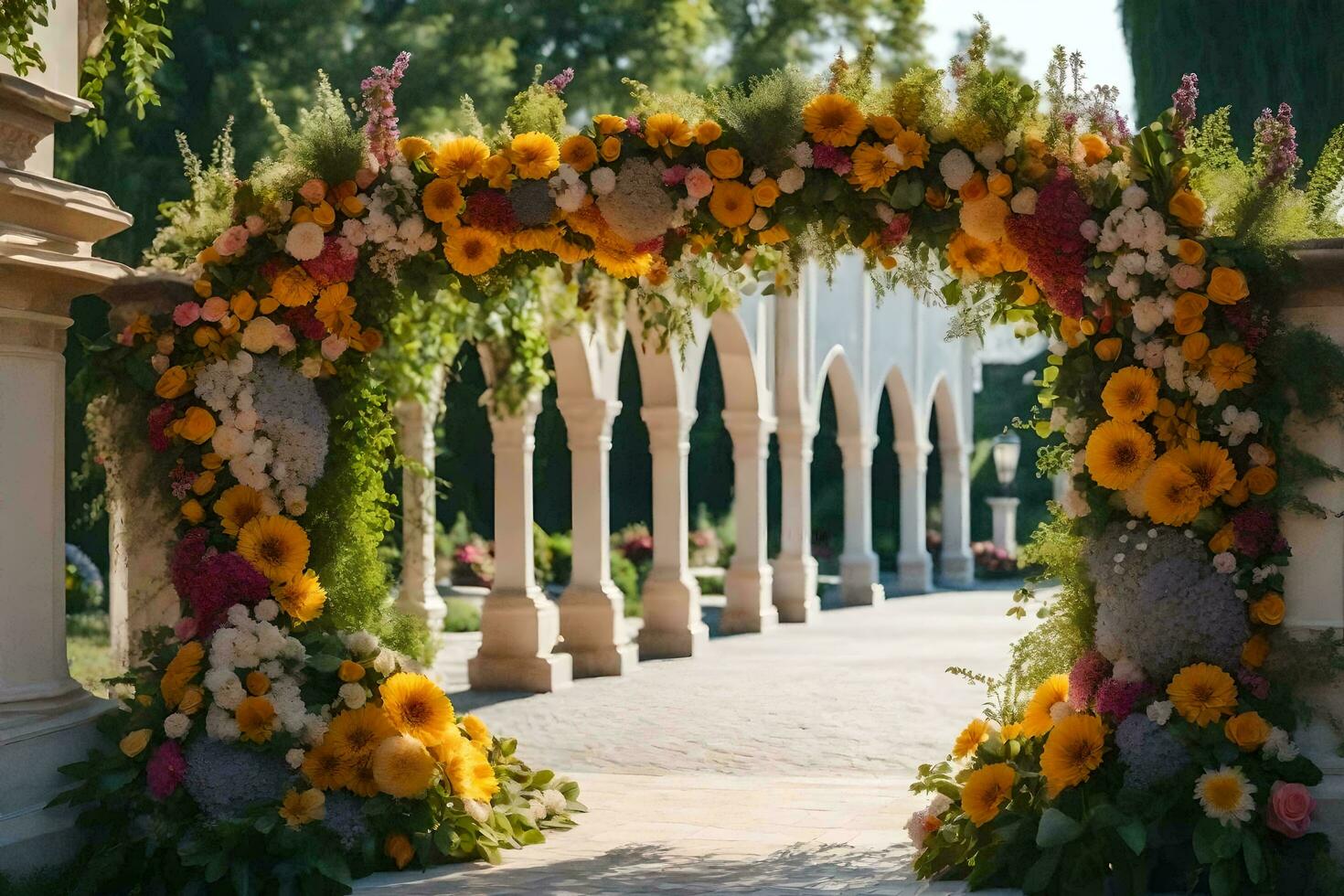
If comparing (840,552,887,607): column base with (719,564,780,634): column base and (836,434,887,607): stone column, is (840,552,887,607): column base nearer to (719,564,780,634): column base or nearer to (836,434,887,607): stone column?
(836,434,887,607): stone column

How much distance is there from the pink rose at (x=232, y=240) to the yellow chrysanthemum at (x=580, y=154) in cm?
135

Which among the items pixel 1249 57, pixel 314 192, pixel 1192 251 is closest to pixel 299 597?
pixel 314 192

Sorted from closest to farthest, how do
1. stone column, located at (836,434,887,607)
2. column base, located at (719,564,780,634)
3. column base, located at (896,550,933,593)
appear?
column base, located at (719,564,780,634) → stone column, located at (836,434,887,607) → column base, located at (896,550,933,593)

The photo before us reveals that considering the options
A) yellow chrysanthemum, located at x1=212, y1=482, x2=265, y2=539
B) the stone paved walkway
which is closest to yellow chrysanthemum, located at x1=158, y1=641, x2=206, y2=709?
yellow chrysanthemum, located at x1=212, y1=482, x2=265, y2=539

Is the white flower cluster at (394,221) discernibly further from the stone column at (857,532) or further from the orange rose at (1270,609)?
the stone column at (857,532)

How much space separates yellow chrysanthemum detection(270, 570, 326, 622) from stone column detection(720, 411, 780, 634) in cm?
1028

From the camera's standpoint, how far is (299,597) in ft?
21.2

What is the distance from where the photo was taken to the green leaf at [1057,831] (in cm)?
536

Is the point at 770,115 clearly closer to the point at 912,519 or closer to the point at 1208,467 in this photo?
the point at 1208,467

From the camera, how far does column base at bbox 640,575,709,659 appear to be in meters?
14.6

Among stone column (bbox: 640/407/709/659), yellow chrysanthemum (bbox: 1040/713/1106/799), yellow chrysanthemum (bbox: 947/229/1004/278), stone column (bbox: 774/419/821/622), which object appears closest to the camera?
yellow chrysanthemum (bbox: 1040/713/1106/799)

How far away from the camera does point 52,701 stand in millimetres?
5930

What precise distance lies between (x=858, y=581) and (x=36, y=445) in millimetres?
16118

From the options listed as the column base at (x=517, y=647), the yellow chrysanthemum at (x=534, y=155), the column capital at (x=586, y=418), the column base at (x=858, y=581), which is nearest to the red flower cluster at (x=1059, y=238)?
the yellow chrysanthemum at (x=534, y=155)
